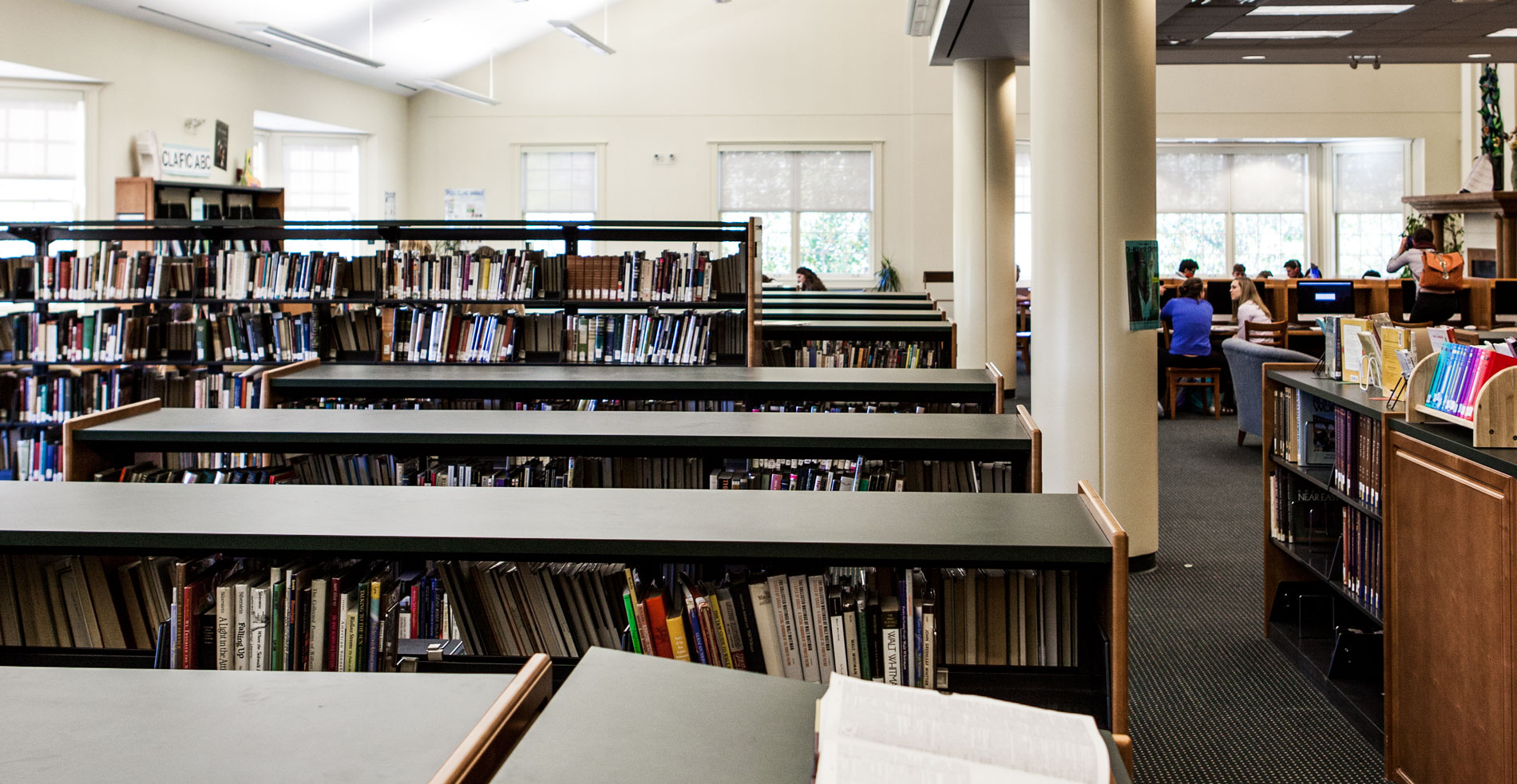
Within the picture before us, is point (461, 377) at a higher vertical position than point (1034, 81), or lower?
lower

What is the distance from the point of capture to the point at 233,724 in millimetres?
1195

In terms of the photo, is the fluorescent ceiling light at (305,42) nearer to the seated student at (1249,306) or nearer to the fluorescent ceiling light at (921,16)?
the fluorescent ceiling light at (921,16)

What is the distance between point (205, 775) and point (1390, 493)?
2525 mm

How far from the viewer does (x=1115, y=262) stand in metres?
4.48

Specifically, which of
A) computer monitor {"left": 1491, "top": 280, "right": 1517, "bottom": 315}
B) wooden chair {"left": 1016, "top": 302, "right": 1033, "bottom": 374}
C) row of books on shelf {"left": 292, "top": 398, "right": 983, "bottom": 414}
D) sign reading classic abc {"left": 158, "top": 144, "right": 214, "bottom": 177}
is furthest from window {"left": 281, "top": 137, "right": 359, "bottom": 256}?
computer monitor {"left": 1491, "top": 280, "right": 1517, "bottom": 315}

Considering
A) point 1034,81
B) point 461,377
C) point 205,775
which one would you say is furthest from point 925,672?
point 1034,81

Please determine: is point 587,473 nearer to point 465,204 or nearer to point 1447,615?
point 1447,615

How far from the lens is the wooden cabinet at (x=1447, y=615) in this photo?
7.06 ft

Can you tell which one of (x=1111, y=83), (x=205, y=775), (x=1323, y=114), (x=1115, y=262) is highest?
(x=1323, y=114)

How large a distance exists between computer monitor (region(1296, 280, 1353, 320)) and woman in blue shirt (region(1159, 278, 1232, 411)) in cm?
123

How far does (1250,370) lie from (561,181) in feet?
29.6

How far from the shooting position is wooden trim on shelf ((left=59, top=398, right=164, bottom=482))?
2812 mm

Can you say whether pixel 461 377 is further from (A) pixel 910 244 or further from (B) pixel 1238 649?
(A) pixel 910 244

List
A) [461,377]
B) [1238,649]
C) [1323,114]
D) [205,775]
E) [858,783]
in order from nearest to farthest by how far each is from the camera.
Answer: [858,783] < [205,775] < [1238,649] < [461,377] < [1323,114]
